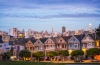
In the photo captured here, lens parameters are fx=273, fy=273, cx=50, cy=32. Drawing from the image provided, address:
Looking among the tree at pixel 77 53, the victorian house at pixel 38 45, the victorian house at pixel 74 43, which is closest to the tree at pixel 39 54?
the victorian house at pixel 38 45

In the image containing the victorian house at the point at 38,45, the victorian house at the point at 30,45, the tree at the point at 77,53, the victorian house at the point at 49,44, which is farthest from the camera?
the victorian house at the point at 30,45

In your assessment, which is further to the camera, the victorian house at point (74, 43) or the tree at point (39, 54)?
the victorian house at point (74, 43)

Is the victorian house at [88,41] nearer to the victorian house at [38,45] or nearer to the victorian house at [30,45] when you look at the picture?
the victorian house at [38,45]

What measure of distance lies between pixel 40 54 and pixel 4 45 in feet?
71.2

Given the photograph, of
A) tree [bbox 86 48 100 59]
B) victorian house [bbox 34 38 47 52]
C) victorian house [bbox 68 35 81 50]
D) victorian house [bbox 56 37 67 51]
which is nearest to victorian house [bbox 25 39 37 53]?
victorian house [bbox 34 38 47 52]

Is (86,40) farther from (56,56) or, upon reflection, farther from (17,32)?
(17,32)

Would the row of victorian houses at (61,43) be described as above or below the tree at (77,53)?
above

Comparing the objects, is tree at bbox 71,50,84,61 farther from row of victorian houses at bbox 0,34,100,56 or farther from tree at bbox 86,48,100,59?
row of victorian houses at bbox 0,34,100,56

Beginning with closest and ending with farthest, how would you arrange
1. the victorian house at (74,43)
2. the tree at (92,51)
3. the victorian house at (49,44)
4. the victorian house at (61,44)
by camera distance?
the tree at (92,51) → the victorian house at (74,43) → the victorian house at (61,44) → the victorian house at (49,44)

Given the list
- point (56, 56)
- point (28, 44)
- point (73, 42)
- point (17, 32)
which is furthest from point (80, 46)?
point (17, 32)

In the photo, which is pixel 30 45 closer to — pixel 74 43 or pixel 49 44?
pixel 49 44

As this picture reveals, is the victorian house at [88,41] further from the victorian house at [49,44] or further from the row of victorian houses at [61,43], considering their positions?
the victorian house at [49,44]

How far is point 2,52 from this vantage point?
9869cm

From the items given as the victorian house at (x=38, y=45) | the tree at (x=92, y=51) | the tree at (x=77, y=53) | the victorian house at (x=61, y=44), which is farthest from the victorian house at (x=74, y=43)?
the victorian house at (x=38, y=45)
